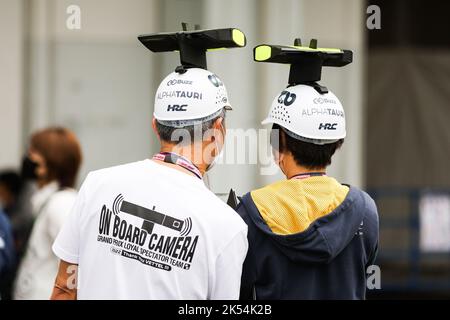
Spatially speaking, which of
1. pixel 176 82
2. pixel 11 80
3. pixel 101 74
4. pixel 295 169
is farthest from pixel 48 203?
pixel 11 80

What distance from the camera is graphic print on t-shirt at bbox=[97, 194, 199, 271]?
2.61 metres

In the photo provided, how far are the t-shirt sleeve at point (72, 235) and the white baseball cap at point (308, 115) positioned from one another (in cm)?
70

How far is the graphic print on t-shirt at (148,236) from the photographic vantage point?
2.61m

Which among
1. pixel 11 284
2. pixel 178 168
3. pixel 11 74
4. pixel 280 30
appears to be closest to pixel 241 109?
pixel 280 30

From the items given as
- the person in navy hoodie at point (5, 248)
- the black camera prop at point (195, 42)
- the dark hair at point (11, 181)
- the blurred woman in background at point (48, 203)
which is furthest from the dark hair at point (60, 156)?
the dark hair at point (11, 181)

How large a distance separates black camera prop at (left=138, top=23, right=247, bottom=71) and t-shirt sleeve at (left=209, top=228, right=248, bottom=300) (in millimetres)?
630

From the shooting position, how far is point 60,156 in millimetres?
4465

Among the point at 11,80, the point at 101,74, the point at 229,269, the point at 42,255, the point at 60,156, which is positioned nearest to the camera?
the point at 229,269

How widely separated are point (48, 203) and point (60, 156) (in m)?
0.34

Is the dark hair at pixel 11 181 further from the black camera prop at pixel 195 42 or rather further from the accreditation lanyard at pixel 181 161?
the accreditation lanyard at pixel 181 161

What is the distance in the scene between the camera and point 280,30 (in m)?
5.96

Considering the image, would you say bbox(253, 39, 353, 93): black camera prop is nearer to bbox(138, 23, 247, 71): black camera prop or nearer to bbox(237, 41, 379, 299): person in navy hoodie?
bbox(237, 41, 379, 299): person in navy hoodie

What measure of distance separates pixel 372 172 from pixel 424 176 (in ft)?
2.18

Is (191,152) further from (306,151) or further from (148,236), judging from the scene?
(306,151)
